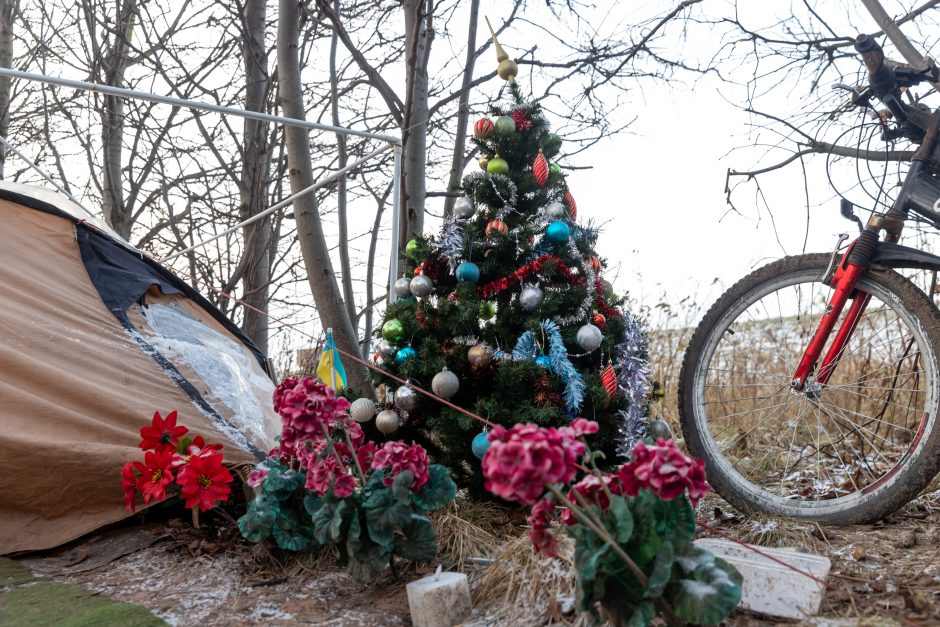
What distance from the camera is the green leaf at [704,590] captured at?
4.35 ft

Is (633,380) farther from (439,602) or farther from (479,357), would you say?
(439,602)

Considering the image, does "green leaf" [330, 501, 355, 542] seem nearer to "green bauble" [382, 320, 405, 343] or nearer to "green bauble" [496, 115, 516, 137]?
"green bauble" [382, 320, 405, 343]

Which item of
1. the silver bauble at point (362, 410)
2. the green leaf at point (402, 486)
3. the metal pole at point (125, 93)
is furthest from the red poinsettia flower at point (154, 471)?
the metal pole at point (125, 93)

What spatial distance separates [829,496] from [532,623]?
1.65 meters

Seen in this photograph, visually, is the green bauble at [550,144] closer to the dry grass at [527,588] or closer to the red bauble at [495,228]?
the red bauble at [495,228]

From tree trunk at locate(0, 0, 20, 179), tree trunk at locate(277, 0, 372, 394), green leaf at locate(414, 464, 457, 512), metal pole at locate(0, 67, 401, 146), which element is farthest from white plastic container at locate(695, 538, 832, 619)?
tree trunk at locate(0, 0, 20, 179)

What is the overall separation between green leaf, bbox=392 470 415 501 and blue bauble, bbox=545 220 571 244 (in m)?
1.14

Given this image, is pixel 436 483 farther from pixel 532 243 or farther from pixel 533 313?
pixel 532 243

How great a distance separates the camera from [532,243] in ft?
9.04

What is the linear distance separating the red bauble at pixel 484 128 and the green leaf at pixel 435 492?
4.46 ft

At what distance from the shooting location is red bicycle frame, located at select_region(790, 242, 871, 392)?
2385 mm

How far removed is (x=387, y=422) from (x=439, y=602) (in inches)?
37.2

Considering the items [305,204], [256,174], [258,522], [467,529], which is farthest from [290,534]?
[256,174]

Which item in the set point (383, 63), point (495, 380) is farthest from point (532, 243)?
point (383, 63)
